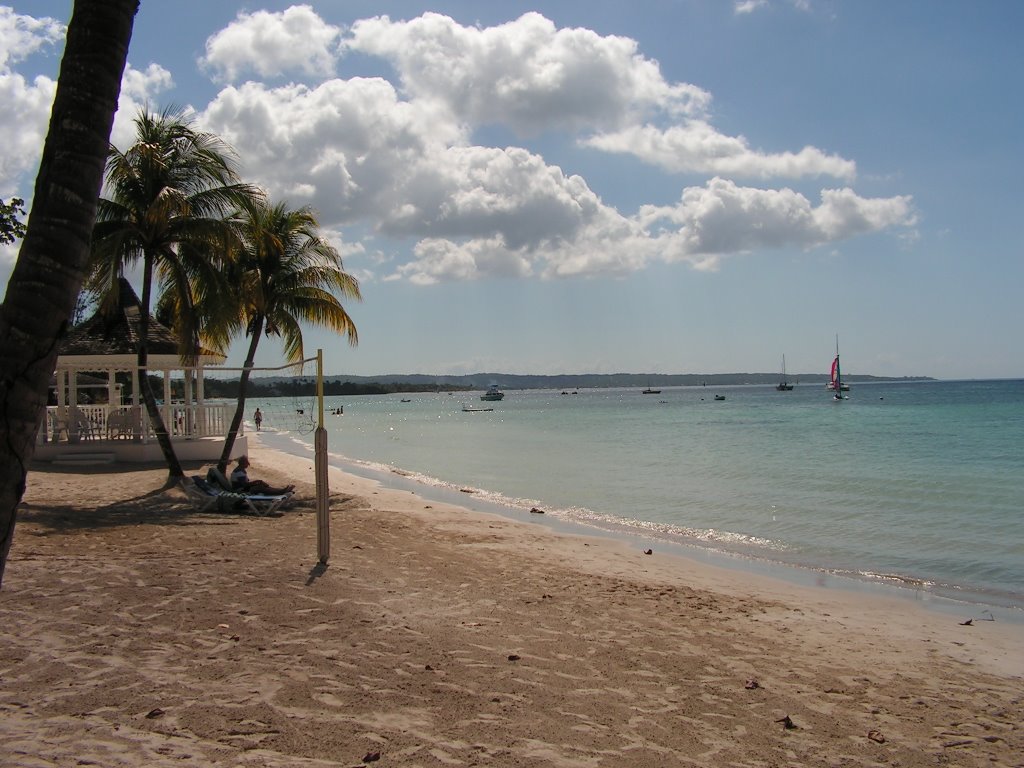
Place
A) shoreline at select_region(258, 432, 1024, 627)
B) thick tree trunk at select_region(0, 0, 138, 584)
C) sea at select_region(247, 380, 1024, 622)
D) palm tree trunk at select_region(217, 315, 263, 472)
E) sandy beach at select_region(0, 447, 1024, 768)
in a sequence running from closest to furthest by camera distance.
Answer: thick tree trunk at select_region(0, 0, 138, 584)
sandy beach at select_region(0, 447, 1024, 768)
shoreline at select_region(258, 432, 1024, 627)
sea at select_region(247, 380, 1024, 622)
palm tree trunk at select_region(217, 315, 263, 472)

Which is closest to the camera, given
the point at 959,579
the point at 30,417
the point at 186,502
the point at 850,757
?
the point at 30,417

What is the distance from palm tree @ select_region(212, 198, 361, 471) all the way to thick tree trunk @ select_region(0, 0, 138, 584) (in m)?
15.0

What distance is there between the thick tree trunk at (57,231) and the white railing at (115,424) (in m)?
17.8

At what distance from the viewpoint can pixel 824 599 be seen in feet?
32.0

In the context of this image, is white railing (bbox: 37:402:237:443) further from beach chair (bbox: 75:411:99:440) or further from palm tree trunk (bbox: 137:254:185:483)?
palm tree trunk (bbox: 137:254:185:483)

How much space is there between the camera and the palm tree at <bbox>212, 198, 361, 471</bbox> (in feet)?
58.3

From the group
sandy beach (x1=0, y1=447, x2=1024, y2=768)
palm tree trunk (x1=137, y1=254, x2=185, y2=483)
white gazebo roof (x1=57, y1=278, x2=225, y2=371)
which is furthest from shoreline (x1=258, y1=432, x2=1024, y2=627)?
white gazebo roof (x1=57, y1=278, x2=225, y2=371)

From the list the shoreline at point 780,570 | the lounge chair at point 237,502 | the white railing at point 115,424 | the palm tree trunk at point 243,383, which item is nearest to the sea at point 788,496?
the shoreline at point 780,570

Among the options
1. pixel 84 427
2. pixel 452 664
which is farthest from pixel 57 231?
pixel 84 427

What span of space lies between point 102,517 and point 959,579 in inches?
471

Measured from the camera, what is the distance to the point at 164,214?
48.6ft

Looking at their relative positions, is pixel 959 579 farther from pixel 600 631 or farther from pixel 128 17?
pixel 128 17

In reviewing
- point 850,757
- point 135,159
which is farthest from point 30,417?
point 135,159

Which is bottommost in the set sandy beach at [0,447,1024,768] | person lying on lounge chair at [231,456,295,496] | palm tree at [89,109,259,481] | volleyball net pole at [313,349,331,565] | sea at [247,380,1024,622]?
sea at [247,380,1024,622]
